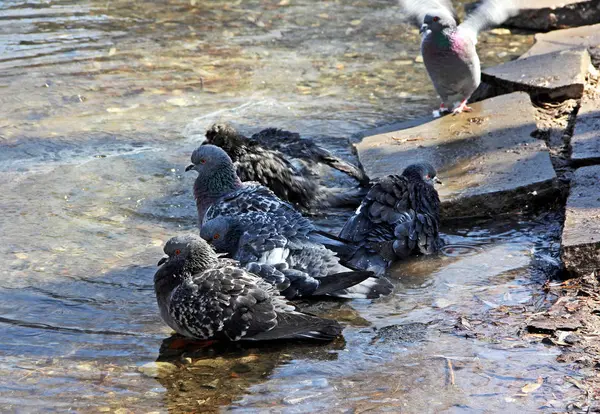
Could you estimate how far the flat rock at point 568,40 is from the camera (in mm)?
8800

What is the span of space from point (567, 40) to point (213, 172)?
4587mm

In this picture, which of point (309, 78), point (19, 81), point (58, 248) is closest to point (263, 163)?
point (58, 248)

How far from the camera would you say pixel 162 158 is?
7367mm

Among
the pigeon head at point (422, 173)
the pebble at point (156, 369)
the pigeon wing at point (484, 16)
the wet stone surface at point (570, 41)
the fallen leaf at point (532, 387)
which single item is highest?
the pigeon wing at point (484, 16)

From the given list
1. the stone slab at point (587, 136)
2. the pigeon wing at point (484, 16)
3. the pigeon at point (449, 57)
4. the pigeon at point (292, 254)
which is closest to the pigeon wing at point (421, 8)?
the pigeon at point (449, 57)

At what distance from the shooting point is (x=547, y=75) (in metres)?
7.93

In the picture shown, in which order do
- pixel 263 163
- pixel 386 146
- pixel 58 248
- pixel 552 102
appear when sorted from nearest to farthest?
pixel 58 248, pixel 263 163, pixel 386 146, pixel 552 102

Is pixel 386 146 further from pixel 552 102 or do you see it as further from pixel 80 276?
pixel 80 276

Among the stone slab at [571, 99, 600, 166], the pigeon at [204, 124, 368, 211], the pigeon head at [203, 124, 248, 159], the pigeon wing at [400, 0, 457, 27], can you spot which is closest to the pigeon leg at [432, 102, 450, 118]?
the pigeon wing at [400, 0, 457, 27]

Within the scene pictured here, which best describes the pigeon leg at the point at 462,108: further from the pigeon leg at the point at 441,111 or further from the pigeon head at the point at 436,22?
the pigeon head at the point at 436,22

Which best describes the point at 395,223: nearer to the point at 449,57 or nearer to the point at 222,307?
the point at 222,307

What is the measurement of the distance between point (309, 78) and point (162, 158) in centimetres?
249

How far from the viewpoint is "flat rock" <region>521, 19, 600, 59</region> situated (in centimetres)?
880

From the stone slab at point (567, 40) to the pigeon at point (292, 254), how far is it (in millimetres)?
4197
